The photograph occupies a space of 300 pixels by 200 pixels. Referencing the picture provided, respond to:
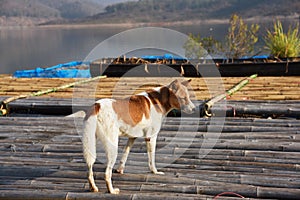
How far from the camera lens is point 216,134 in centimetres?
623

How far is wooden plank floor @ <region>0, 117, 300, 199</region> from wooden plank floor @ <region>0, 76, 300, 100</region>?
2.30 metres

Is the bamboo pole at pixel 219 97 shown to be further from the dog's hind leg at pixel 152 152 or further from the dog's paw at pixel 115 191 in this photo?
the dog's paw at pixel 115 191

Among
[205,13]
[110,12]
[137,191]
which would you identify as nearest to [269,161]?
[137,191]

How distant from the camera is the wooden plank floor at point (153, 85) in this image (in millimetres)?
8898

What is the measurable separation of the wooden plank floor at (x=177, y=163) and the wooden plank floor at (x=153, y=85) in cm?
230

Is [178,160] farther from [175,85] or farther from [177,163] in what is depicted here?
[175,85]

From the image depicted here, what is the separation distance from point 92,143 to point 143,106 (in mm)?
696

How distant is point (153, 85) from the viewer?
9.57 m

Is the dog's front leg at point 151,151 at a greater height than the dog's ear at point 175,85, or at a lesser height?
lesser

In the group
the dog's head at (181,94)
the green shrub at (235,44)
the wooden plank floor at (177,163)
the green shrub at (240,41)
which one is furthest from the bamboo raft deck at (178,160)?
the green shrub at (240,41)

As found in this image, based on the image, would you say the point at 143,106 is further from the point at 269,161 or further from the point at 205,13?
the point at 205,13

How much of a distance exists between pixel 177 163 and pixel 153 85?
4.59 meters

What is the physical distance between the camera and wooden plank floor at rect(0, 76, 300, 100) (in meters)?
8.90

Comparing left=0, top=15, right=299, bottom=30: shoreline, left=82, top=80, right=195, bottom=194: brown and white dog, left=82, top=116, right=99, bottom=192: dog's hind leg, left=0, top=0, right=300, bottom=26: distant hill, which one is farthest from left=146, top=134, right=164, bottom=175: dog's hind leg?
left=0, top=0, right=300, bottom=26: distant hill
